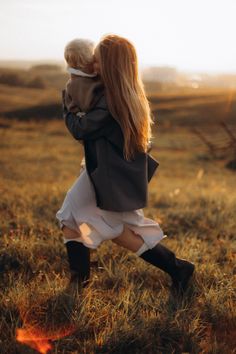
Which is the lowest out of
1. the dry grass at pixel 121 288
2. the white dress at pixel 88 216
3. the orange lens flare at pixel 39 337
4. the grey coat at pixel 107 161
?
the dry grass at pixel 121 288

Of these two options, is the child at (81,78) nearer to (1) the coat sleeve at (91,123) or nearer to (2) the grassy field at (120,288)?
(1) the coat sleeve at (91,123)

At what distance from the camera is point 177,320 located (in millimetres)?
2764

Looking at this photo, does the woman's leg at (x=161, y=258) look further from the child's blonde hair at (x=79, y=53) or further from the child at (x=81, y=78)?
the child's blonde hair at (x=79, y=53)

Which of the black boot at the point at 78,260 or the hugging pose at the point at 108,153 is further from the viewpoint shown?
the black boot at the point at 78,260

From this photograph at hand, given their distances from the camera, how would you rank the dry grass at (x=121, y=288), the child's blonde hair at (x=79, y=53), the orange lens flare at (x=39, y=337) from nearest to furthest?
1. the orange lens flare at (x=39, y=337)
2. the dry grass at (x=121, y=288)
3. the child's blonde hair at (x=79, y=53)

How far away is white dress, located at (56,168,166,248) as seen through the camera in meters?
3.11

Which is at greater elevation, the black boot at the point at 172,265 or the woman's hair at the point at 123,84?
the woman's hair at the point at 123,84

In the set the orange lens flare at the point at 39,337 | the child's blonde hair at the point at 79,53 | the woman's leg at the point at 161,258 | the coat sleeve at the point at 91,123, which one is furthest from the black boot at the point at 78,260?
the child's blonde hair at the point at 79,53

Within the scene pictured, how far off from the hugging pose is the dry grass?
0.25m

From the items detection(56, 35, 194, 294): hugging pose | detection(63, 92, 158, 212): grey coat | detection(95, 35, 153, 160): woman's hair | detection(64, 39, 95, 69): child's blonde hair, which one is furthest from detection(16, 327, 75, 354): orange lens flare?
detection(64, 39, 95, 69): child's blonde hair

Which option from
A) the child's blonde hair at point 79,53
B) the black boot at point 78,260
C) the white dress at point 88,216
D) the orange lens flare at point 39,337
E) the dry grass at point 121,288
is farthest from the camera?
the black boot at point 78,260

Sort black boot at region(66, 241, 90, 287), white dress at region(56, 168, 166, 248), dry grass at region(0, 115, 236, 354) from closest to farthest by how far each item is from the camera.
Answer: dry grass at region(0, 115, 236, 354) < white dress at region(56, 168, 166, 248) < black boot at region(66, 241, 90, 287)

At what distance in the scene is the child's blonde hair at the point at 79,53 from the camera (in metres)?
2.86

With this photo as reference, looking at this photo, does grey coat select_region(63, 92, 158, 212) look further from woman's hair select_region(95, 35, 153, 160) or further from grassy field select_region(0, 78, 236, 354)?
grassy field select_region(0, 78, 236, 354)
